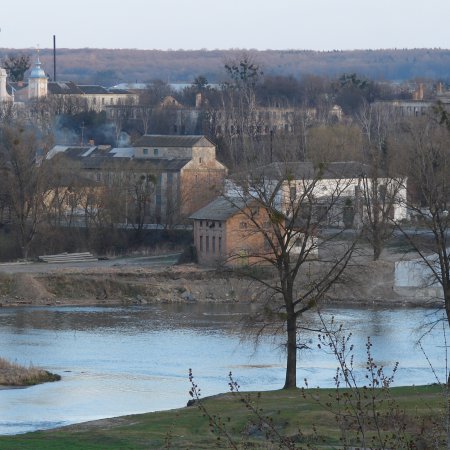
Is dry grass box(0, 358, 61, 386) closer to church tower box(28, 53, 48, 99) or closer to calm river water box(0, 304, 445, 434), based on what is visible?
calm river water box(0, 304, 445, 434)

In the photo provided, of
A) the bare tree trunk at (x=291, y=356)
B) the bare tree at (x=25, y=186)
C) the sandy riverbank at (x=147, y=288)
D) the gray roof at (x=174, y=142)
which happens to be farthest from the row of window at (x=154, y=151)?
the bare tree trunk at (x=291, y=356)

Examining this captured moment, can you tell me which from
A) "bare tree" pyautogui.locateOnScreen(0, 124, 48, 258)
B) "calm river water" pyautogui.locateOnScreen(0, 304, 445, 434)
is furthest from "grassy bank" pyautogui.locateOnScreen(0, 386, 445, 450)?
"bare tree" pyautogui.locateOnScreen(0, 124, 48, 258)

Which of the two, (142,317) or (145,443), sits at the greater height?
(145,443)

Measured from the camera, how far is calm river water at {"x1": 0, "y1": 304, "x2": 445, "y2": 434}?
2273 centimetres

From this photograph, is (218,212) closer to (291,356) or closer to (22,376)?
(22,376)

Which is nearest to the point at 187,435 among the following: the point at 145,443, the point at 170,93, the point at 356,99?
the point at 145,443

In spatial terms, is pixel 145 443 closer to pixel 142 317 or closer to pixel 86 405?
pixel 86 405

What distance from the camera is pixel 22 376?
82.8 feet

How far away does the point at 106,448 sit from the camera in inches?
637

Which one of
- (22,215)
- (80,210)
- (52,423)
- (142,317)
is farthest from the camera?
(80,210)

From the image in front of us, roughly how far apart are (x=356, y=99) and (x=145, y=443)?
87.4 m

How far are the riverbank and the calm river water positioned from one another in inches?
48.7

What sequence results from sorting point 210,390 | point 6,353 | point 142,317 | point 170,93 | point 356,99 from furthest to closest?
1. point 170,93
2. point 356,99
3. point 142,317
4. point 6,353
5. point 210,390

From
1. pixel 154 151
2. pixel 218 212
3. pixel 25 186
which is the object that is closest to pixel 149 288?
pixel 218 212
